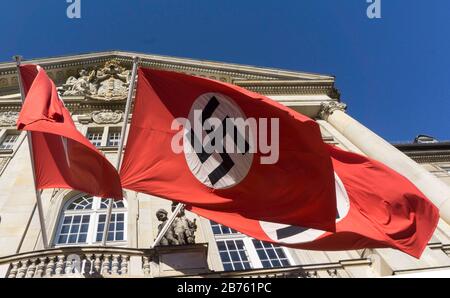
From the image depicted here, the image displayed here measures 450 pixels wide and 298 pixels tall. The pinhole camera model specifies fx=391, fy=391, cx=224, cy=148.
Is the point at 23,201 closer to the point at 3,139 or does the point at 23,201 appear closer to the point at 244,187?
the point at 3,139

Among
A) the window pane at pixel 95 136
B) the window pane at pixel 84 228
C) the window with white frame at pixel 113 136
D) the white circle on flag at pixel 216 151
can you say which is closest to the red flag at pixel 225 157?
the white circle on flag at pixel 216 151

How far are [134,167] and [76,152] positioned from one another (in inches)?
55.1

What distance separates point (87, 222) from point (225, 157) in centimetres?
677

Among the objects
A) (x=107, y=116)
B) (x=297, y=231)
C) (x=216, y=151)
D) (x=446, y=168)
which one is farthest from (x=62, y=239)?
(x=446, y=168)

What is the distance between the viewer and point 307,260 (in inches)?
491

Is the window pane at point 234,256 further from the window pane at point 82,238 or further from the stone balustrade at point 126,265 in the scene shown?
the window pane at point 82,238

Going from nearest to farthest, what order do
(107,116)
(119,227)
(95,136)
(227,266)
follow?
(227,266)
(119,227)
(95,136)
(107,116)

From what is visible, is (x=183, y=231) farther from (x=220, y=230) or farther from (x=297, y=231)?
(x=297, y=231)

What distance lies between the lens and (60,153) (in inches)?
380

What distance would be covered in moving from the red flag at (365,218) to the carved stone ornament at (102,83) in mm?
15608

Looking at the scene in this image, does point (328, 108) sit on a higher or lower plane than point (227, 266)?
higher

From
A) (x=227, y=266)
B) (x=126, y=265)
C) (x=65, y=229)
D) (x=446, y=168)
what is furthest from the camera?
(x=446, y=168)

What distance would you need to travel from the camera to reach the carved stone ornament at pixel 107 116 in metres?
21.1

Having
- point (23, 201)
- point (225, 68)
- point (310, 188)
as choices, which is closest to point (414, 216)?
point (310, 188)
